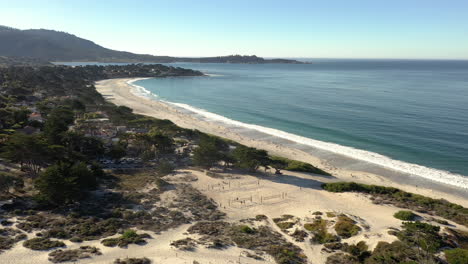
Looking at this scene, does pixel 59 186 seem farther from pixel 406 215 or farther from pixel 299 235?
pixel 406 215

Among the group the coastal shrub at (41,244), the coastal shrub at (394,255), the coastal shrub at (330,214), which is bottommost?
the coastal shrub at (330,214)

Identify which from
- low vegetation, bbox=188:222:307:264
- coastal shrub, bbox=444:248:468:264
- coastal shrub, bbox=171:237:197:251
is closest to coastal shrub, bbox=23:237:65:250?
coastal shrub, bbox=171:237:197:251

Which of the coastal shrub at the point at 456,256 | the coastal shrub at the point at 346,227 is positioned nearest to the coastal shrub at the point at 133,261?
the coastal shrub at the point at 346,227

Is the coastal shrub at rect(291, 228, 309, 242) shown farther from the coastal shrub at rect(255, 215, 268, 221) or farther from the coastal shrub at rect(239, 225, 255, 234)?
the coastal shrub at rect(255, 215, 268, 221)

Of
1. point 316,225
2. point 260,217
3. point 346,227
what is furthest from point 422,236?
point 260,217

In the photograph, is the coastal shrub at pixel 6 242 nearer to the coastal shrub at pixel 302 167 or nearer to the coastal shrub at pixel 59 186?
the coastal shrub at pixel 59 186

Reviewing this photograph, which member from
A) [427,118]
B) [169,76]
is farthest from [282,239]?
[169,76]

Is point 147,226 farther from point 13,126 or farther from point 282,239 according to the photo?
point 13,126
